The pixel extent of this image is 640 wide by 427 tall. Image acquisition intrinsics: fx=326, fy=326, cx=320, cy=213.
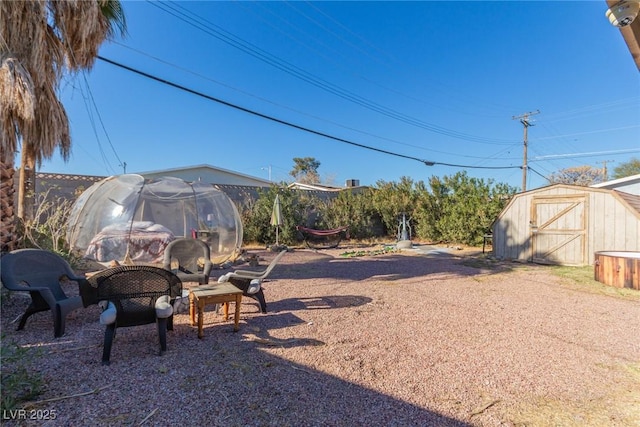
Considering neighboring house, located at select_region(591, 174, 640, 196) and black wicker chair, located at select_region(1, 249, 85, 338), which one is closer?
black wicker chair, located at select_region(1, 249, 85, 338)

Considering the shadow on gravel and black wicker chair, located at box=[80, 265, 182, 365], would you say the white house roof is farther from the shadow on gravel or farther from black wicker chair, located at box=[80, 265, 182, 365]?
black wicker chair, located at box=[80, 265, 182, 365]

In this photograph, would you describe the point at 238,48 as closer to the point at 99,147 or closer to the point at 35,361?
the point at 99,147

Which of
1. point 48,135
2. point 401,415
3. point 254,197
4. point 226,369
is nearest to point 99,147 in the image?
point 48,135

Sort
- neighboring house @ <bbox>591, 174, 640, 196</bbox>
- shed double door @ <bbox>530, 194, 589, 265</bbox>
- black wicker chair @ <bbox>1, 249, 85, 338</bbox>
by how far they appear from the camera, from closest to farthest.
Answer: black wicker chair @ <bbox>1, 249, 85, 338</bbox> → shed double door @ <bbox>530, 194, 589, 265</bbox> → neighboring house @ <bbox>591, 174, 640, 196</bbox>

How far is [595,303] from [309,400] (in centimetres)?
538

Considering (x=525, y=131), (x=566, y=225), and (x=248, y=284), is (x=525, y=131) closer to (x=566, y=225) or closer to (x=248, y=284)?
(x=566, y=225)

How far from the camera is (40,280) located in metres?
3.99

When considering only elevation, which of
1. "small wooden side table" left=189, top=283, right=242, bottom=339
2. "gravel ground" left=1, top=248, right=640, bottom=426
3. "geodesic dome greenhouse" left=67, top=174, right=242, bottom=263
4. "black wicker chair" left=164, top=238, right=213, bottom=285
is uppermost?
"geodesic dome greenhouse" left=67, top=174, right=242, bottom=263

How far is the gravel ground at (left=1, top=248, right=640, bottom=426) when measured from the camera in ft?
7.32

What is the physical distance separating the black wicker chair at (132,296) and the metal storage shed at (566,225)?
9776 mm

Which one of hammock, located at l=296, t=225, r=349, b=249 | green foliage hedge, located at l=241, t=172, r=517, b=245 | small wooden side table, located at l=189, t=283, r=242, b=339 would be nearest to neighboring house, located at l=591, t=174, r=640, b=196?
green foliage hedge, located at l=241, t=172, r=517, b=245

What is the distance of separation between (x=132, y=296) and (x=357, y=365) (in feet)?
7.50

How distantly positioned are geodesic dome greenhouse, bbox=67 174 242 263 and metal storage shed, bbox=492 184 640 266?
26.6 feet

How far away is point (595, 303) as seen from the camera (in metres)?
5.28
